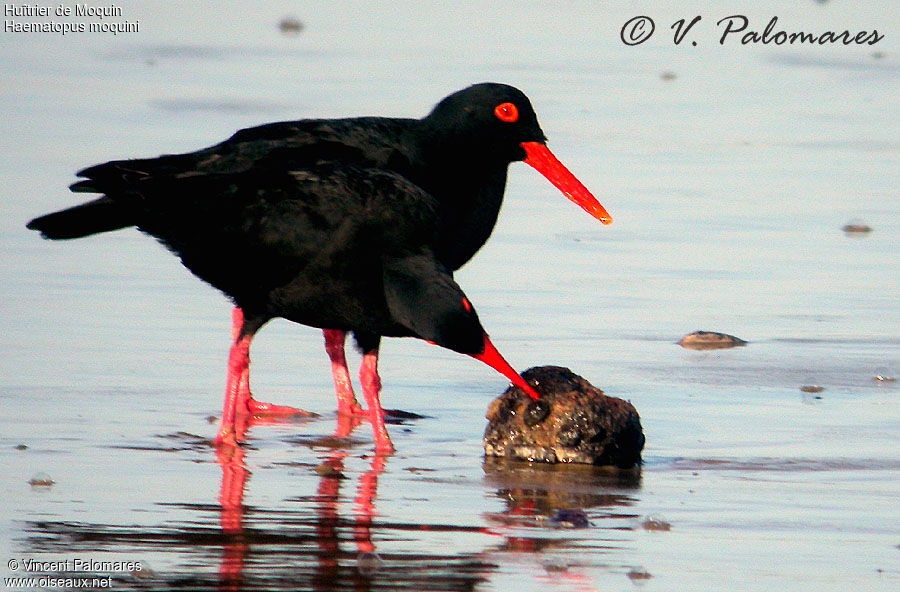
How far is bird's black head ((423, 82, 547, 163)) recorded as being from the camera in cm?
711

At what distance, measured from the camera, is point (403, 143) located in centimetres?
700

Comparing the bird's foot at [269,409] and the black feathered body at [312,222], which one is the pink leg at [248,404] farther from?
the black feathered body at [312,222]

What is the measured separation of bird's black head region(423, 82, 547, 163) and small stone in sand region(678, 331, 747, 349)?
1098mm

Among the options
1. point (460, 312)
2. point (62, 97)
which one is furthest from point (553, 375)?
point (62, 97)

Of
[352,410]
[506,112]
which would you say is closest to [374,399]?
[352,410]

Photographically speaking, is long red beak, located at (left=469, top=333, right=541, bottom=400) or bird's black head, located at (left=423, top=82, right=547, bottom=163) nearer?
long red beak, located at (left=469, top=333, right=541, bottom=400)

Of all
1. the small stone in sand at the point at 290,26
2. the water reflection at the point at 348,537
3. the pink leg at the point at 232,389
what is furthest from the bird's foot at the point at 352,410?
the small stone in sand at the point at 290,26

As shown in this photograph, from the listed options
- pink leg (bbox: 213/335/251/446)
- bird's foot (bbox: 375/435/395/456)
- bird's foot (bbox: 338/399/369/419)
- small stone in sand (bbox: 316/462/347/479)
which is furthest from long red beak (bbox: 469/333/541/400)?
pink leg (bbox: 213/335/251/446)

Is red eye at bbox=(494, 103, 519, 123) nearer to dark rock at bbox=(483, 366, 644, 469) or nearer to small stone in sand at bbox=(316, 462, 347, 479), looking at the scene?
dark rock at bbox=(483, 366, 644, 469)

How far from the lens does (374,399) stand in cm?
622

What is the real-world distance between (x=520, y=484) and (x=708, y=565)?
104 cm

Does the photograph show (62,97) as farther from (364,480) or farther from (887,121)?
(364,480)

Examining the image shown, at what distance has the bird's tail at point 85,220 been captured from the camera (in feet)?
21.5

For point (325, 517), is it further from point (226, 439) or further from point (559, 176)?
point (559, 176)
